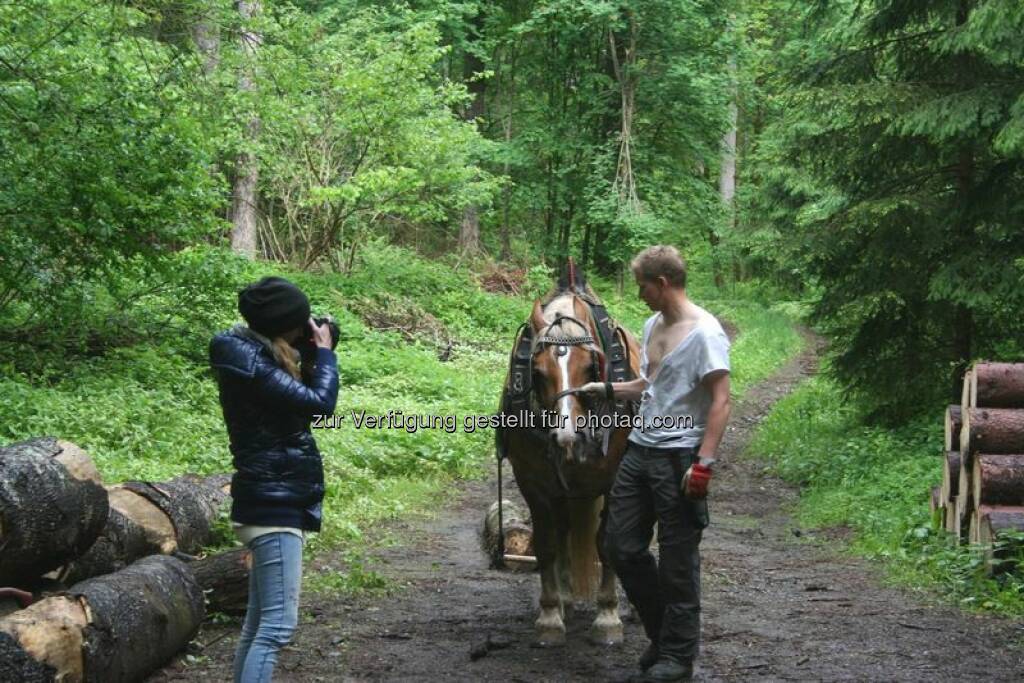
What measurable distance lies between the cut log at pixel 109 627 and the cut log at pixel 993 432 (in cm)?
573

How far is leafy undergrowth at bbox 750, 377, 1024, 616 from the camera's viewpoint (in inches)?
293

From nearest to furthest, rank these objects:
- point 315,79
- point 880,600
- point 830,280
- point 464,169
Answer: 1. point 880,600
2. point 830,280
3. point 315,79
4. point 464,169

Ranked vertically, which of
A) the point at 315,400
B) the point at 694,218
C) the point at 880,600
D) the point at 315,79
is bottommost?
the point at 880,600

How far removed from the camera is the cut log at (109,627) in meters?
4.41

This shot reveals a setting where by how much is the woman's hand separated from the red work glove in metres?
1.95

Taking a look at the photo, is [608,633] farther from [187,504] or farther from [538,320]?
[187,504]

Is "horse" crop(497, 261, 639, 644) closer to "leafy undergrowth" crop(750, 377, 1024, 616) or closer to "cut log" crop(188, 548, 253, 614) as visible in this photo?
"cut log" crop(188, 548, 253, 614)

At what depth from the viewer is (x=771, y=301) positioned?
33.4 m

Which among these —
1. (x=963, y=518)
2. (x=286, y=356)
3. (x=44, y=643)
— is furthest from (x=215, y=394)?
(x=286, y=356)

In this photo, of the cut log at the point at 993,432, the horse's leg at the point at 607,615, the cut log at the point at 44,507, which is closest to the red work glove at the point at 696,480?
the horse's leg at the point at 607,615

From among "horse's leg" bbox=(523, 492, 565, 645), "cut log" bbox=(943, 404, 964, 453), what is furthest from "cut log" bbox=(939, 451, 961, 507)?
"horse's leg" bbox=(523, 492, 565, 645)

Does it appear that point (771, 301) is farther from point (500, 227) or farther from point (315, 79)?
point (315, 79)

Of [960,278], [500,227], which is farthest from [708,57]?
[960,278]

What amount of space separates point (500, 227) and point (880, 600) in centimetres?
2439
